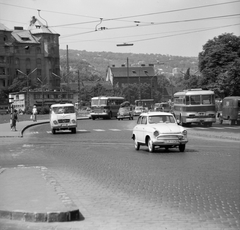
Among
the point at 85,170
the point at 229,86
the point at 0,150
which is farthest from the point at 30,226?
the point at 229,86


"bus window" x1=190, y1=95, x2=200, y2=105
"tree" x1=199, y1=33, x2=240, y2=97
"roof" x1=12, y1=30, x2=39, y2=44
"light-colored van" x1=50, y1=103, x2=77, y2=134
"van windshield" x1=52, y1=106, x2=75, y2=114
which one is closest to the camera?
"light-colored van" x1=50, y1=103, x2=77, y2=134

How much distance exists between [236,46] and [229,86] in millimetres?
9224

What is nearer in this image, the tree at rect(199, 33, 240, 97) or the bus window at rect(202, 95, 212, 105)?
the bus window at rect(202, 95, 212, 105)

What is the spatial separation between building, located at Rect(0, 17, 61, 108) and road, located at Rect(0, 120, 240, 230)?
132728mm

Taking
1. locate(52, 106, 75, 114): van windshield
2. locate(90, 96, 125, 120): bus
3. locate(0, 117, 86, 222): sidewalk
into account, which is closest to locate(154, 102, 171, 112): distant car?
locate(90, 96, 125, 120): bus

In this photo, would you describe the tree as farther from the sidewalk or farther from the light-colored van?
the sidewalk

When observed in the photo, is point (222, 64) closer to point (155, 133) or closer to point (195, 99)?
point (195, 99)

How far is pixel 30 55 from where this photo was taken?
162625 millimetres

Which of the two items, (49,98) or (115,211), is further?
(49,98)

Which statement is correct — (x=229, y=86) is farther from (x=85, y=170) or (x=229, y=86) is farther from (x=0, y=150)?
(x=85, y=170)

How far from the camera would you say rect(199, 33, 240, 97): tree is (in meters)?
61.7

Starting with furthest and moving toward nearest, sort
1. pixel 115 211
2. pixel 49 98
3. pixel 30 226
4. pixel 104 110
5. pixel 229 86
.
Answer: pixel 49 98
pixel 104 110
pixel 229 86
pixel 115 211
pixel 30 226

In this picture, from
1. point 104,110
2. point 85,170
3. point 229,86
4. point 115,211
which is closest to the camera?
point 115,211

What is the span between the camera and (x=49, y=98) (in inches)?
4938
